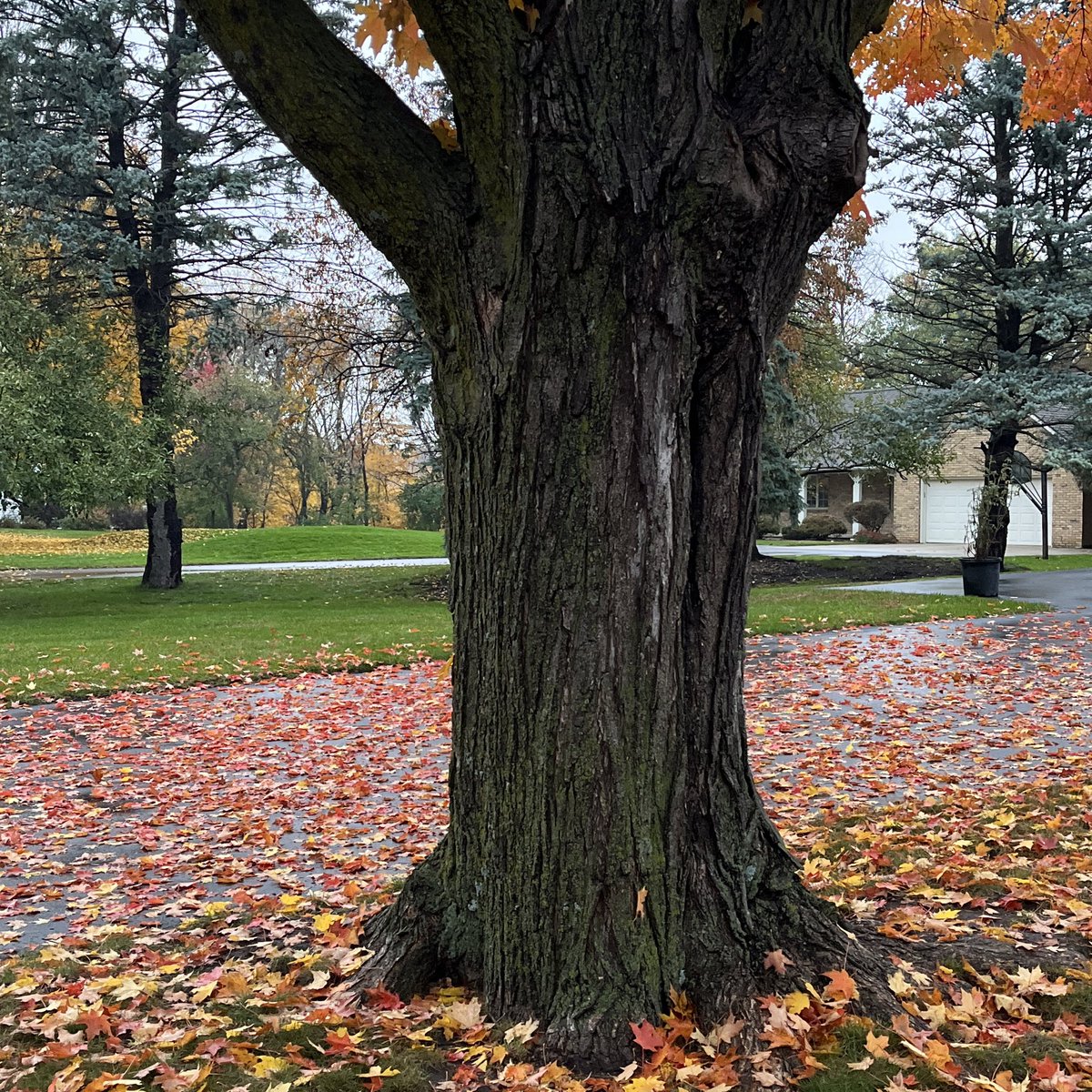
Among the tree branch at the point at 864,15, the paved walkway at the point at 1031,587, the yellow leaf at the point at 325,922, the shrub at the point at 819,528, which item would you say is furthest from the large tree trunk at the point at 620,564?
the shrub at the point at 819,528

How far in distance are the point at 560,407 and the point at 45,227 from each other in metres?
16.3

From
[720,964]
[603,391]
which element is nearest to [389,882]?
[720,964]

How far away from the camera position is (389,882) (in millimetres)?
4504

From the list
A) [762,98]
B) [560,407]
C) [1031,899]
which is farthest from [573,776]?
[1031,899]

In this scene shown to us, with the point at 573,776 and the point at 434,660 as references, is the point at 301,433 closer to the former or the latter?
the point at 434,660

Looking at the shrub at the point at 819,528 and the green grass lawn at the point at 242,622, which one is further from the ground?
the shrub at the point at 819,528

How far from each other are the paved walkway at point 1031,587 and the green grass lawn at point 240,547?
1519 cm

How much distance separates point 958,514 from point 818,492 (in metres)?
6.92

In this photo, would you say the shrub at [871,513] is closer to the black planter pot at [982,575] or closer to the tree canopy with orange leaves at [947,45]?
the black planter pot at [982,575]

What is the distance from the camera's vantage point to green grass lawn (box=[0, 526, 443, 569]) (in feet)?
92.4

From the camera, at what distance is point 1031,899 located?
3.86 metres

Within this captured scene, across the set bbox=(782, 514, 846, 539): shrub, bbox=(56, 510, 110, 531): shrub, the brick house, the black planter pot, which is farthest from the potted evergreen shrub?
bbox=(56, 510, 110, 531): shrub

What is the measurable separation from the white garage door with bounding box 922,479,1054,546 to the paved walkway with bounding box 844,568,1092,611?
12.1 metres

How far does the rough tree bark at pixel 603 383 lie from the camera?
8.80ft
